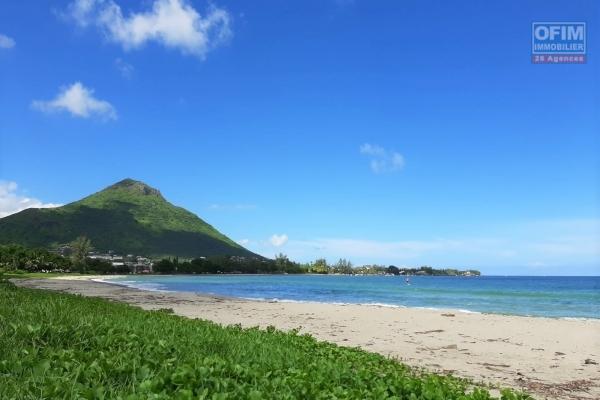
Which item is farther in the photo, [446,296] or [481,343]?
[446,296]

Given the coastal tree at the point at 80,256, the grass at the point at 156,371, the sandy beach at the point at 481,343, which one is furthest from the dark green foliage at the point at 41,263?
the grass at the point at 156,371

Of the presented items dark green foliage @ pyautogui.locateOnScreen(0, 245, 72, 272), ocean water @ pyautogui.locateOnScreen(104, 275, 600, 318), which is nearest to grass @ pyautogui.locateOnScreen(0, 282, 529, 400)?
ocean water @ pyautogui.locateOnScreen(104, 275, 600, 318)

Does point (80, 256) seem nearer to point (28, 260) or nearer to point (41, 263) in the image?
point (41, 263)

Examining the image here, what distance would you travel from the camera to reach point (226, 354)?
279 inches

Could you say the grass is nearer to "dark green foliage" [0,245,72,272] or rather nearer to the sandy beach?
the sandy beach

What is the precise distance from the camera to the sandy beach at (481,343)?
12680mm

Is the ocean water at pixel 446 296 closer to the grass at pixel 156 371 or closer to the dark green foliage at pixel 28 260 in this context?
the grass at pixel 156 371

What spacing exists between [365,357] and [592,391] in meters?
5.86

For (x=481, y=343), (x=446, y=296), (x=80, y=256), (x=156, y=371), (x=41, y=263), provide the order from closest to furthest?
(x=156, y=371), (x=481, y=343), (x=446, y=296), (x=41, y=263), (x=80, y=256)

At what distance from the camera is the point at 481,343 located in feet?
62.1

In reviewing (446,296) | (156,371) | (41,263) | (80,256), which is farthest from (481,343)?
(80,256)

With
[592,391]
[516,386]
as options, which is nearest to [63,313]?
[516,386]

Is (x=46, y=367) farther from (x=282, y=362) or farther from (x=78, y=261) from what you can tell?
(x=78, y=261)

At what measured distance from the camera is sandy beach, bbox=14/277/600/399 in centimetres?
1268
